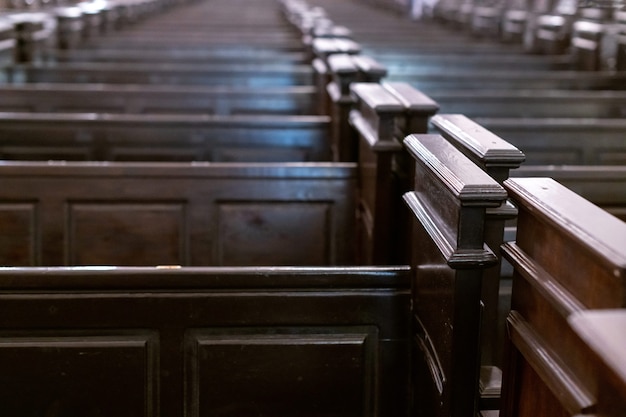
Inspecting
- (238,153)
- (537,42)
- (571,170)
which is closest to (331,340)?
(571,170)

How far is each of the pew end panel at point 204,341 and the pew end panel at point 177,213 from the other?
1218 mm

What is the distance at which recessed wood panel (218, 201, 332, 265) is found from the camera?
300 cm

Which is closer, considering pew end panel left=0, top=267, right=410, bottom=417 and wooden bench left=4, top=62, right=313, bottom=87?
pew end panel left=0, top=267, right=410, bottom=417

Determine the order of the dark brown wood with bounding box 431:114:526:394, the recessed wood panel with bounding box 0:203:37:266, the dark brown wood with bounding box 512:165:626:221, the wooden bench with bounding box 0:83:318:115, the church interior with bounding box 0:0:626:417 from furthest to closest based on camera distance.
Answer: the wooden bench with bounding box 0:83:318:115, the recessed wood panel with bounding box 0:203:37:266, the dark brown wood with bounding box 512:165:626:221, the dark brown wood with bounding box 431:114:526:394, the church interior with bounding box 0:0:626:417

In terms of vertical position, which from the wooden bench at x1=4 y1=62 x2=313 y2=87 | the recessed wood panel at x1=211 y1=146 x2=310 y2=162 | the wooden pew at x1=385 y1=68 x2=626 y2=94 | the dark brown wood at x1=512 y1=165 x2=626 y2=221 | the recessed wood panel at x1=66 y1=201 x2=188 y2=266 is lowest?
the recessed wood panel at x1=66 y1=201 x2=188 y2=266

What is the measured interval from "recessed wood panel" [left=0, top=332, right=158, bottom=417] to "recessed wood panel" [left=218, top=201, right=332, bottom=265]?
129cm

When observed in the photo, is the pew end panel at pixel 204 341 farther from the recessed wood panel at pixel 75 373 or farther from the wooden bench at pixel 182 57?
the wooden bench at pixel 182 57

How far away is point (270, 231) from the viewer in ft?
Answer: 9.86

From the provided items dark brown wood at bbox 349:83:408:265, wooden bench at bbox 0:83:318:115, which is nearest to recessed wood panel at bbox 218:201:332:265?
dark brown wood at bbox 349:83:408:265

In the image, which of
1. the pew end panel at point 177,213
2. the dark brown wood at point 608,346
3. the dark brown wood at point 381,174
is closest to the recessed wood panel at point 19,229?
the pew end panel at point 177,213

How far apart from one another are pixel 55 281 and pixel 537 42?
6.01 meters

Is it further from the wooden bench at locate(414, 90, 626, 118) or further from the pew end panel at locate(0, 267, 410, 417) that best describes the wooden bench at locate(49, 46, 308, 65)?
the pew end panel at locate(0, 267, 410, 417)

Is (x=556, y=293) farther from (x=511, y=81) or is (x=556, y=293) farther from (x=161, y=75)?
(x=161, y=75)

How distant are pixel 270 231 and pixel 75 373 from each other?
53.7 inches
